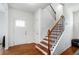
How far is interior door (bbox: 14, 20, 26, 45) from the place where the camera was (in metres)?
1.32

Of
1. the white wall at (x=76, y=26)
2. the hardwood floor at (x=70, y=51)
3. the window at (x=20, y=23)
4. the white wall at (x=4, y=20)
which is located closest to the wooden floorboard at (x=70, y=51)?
the hardwood floor at (x=70, y=51)

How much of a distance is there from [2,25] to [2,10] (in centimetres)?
22

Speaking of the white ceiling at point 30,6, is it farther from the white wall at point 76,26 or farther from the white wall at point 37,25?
the white wall at point 76,26

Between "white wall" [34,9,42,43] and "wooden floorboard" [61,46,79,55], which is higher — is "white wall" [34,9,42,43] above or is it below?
above

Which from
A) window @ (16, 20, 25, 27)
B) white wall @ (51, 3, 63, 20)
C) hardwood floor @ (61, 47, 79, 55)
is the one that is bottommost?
hardwood floor @ (61, 47, 79, 55)

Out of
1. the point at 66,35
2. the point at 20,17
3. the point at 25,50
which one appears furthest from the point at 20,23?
the point at 66,35

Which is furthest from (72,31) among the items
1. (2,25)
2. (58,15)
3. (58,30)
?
(2,25)

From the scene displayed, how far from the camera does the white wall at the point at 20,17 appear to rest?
128cm

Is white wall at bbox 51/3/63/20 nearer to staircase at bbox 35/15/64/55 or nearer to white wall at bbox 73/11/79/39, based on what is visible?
staircase at bbox 35/15/64/55

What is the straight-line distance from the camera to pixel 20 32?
134 cm

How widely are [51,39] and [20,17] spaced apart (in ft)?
1.88

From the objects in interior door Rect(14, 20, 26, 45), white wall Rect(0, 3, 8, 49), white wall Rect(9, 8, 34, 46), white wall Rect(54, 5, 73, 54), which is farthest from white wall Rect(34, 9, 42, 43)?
white wall Rect(0, 3, 8, 49)

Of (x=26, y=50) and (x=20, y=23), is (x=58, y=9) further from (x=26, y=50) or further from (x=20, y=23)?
(x=26, y=50)

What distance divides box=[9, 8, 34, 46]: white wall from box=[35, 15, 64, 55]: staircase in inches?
7.2
